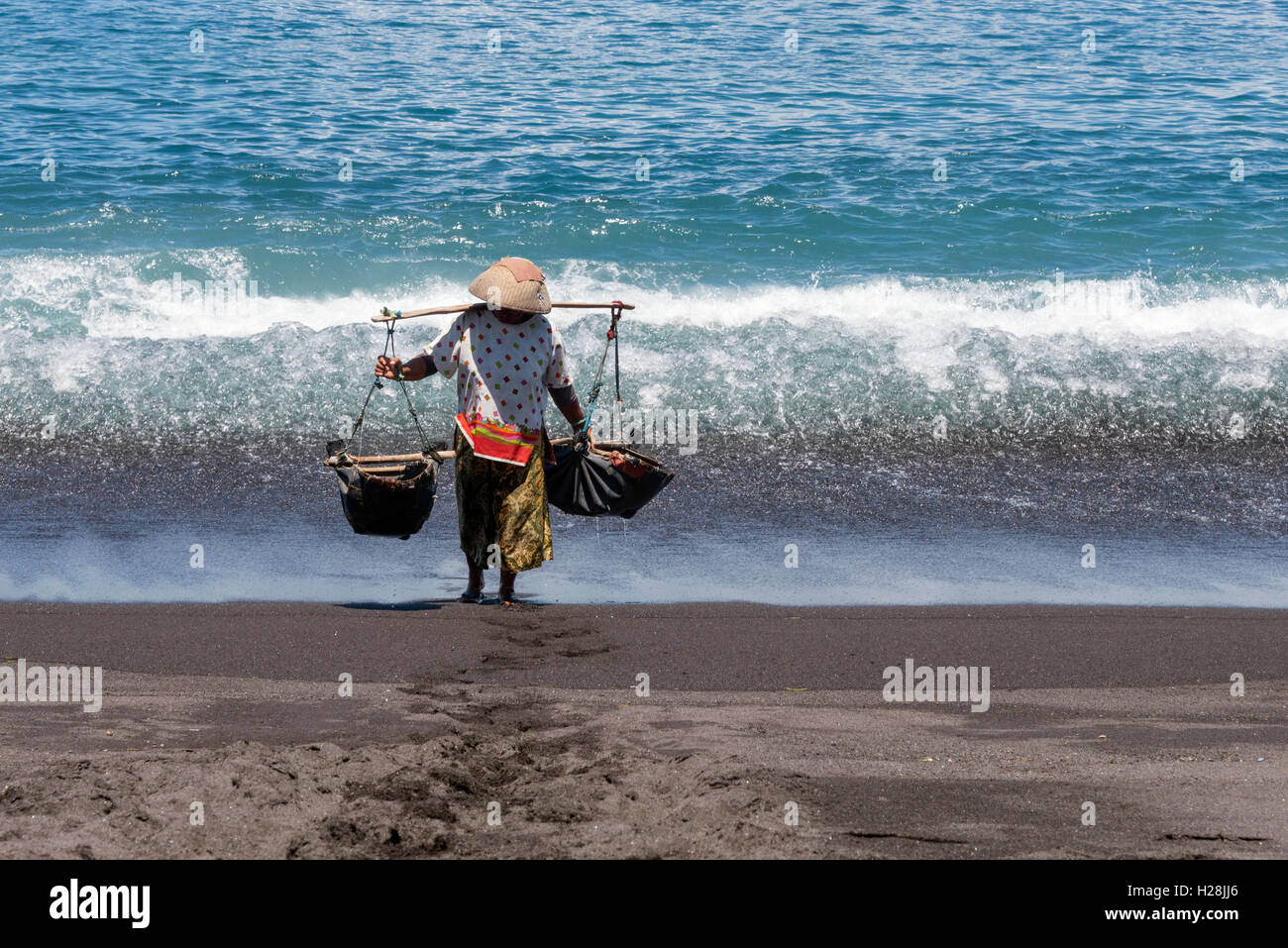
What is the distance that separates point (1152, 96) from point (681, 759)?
15.7 meters

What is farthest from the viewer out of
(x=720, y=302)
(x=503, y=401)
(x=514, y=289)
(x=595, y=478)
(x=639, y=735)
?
(x=720, y=302)

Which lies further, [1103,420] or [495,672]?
[1103,420]

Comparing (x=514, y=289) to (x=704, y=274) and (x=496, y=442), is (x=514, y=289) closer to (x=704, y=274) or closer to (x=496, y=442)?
(x=496, y=442)

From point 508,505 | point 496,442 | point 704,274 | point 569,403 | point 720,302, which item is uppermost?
point 704,274

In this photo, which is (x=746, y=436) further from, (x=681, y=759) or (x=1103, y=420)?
(x=681, y=759)

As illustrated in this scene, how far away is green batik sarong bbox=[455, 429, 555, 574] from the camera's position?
6273 mm

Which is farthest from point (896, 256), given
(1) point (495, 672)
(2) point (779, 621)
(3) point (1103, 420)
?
(1) point (495, 672)

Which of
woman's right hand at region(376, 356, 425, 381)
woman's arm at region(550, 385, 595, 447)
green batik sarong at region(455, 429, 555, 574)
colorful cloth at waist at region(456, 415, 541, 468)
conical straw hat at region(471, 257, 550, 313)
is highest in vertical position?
conical straw hat at region(471, 257, 550, 313)

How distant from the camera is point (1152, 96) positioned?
1752 cm

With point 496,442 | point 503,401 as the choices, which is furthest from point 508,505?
point 503,401

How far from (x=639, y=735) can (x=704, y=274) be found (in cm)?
825

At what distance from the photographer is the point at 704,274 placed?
1255cm

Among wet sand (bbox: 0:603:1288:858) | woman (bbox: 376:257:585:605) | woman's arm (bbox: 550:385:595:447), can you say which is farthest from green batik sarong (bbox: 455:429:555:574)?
wet sand (bbox: 0:603:1288:858)

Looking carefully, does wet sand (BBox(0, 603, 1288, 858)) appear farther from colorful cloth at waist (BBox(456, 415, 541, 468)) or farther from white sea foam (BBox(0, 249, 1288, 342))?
white sea foam (BBox(0, 249, 1288, 342))
